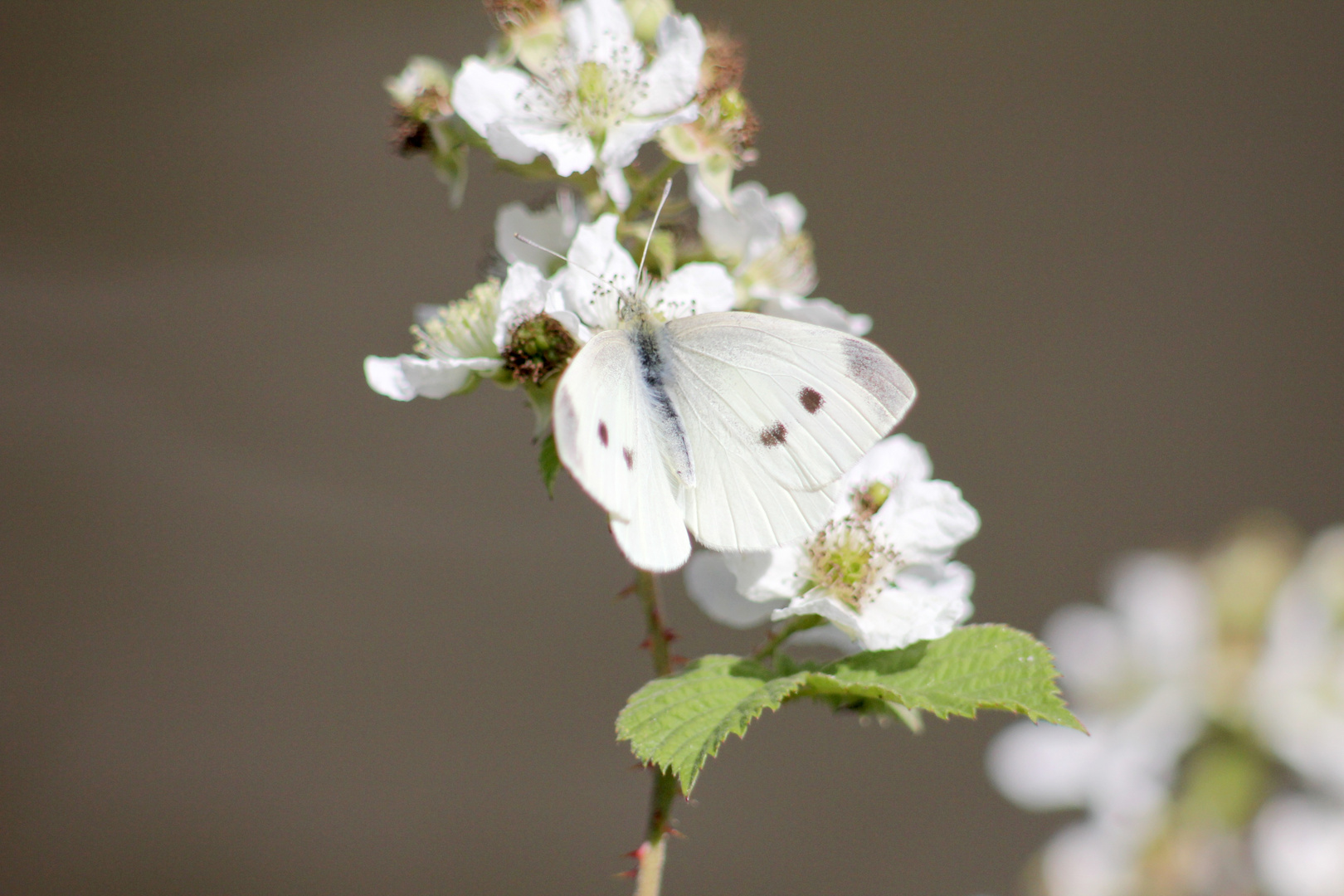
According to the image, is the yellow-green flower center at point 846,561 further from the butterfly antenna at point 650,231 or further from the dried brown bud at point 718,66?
the dried brown bud at point 718,66

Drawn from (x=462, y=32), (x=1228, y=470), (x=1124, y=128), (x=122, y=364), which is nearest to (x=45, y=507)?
(x=122, y=364)

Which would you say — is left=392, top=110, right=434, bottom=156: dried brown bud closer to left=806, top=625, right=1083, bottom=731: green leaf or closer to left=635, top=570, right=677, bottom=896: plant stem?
left=635, top=570, right=677, bottom=896: plant stem

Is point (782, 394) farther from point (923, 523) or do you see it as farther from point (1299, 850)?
point (1299, 850)

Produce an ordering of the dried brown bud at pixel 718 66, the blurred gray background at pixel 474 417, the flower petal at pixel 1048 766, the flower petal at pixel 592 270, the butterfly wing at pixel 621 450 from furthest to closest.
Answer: the blurred gray background at pixel 474 417 → the flower petal at pixel 1048 766 → the dried brown bud at pixel 718 66 → the flower petal at pixel 592 270 → the butterfly wing at pixel 621 450

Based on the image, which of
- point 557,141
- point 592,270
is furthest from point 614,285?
point 557,141

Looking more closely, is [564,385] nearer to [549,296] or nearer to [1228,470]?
[549,296]

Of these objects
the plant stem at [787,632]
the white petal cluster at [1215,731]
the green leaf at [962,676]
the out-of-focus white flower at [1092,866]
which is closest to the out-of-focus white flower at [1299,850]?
the white petal cluster at [1215,731]

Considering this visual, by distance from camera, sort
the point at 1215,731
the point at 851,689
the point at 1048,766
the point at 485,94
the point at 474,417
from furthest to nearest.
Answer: the point at 474,417 < the point at 1048,766 < the point at 1215,731 < the point at 485,94 < the point at 851,689

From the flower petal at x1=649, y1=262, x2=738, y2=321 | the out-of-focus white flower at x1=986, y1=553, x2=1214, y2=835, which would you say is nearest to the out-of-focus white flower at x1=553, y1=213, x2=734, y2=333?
the flower petal at x1=649, y1=262, x2=738, y2=321
